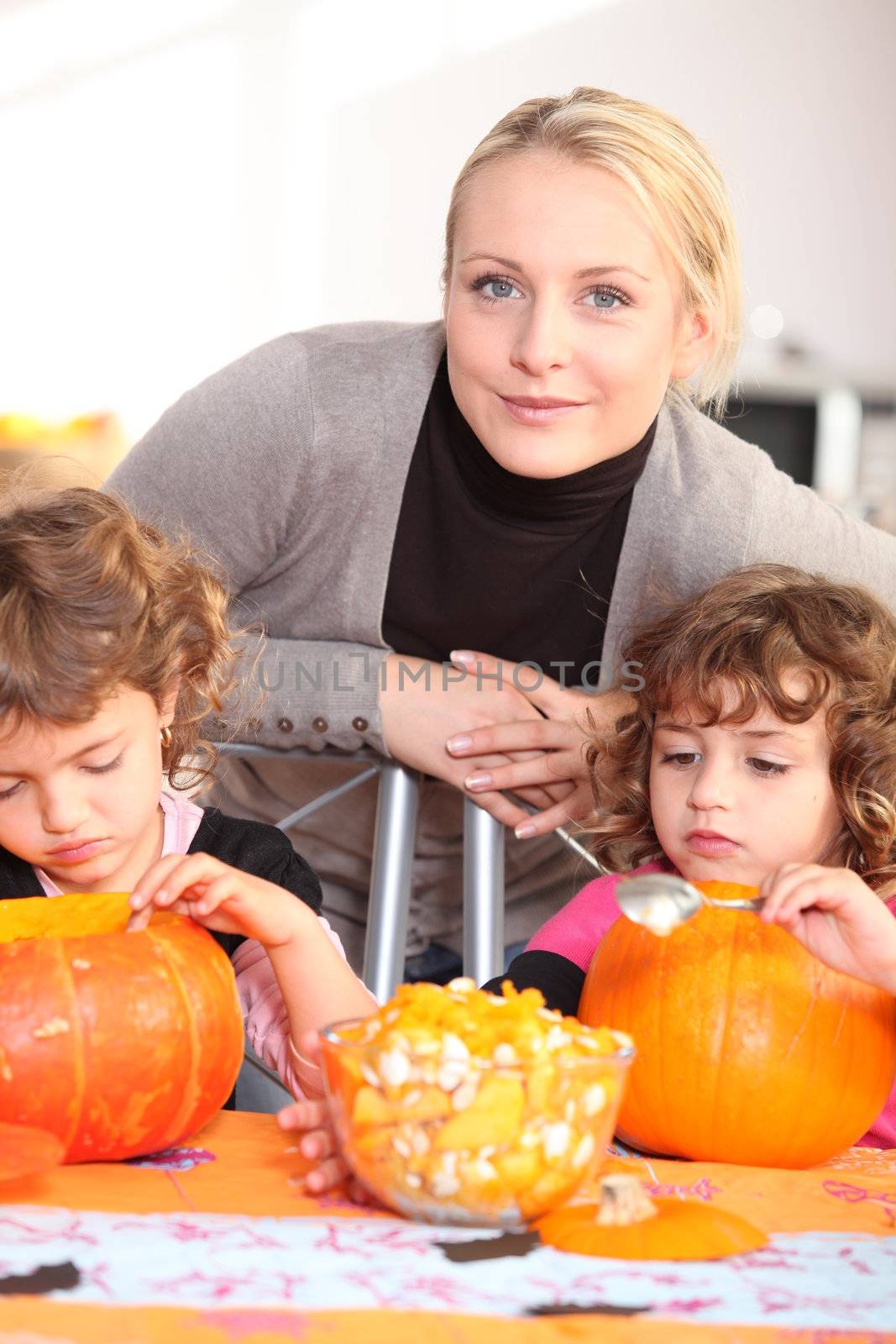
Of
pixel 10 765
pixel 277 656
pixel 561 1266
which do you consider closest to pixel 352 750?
pixel 277 656

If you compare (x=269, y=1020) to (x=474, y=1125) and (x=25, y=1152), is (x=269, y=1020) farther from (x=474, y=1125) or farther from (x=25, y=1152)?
(x=474, y=1125)

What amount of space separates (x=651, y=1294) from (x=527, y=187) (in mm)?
987

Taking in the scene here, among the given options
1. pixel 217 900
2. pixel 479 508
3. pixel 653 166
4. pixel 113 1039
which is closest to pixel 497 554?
pixel 479 508

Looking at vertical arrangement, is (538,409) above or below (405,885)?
above

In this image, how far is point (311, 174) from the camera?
4492 mm

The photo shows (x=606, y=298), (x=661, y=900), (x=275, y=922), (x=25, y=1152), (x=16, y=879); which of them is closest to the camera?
(x=25, y=1152)

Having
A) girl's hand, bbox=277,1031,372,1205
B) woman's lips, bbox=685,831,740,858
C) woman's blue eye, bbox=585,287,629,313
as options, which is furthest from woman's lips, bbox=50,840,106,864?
woman's blue eye, bbox=585,287,629,313

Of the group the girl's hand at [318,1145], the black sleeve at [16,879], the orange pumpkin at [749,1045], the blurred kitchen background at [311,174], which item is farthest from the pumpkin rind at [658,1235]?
the blurred kitchen background at [311,174]

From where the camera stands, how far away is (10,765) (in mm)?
1003

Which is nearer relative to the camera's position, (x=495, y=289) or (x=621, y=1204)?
(x=621, y=1204)

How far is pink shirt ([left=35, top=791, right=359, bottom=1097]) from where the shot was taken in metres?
1.07

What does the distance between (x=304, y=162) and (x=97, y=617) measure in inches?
148

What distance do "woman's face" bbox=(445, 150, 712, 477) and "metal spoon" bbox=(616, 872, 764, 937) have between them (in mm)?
574

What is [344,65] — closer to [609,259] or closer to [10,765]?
[609,259]
